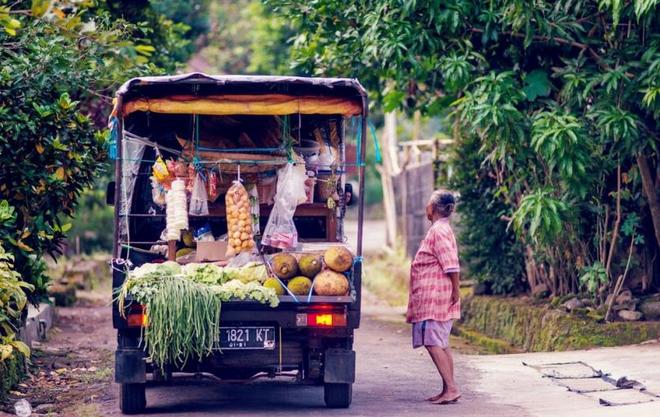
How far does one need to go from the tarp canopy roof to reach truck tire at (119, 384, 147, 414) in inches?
83.1

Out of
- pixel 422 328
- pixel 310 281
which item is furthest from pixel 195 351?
pixel 422 328

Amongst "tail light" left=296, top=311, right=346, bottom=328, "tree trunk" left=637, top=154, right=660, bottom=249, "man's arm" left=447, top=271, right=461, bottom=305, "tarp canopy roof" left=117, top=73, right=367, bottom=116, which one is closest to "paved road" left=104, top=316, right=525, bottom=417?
"tail light" left=296, top=311, right=346, bottom=328

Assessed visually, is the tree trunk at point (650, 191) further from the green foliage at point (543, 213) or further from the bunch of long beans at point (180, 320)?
the bunch of long beans at point (180, 320)

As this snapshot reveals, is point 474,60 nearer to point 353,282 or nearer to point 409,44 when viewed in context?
point 409,44

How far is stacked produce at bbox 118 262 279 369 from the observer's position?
27.3ft

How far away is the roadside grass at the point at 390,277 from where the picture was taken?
68.6 ft

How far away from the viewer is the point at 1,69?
10453 millimetres

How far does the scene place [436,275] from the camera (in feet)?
30.5

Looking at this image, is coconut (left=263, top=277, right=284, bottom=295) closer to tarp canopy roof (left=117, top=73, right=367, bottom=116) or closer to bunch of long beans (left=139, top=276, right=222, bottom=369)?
bunch of long beans (left=139, top=276, right=222, bottom=369)

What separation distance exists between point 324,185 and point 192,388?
2.19 metres

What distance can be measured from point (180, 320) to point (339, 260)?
1.31 meters

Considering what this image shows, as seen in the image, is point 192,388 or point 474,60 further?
point 474,60

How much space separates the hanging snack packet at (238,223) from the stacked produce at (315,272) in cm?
47

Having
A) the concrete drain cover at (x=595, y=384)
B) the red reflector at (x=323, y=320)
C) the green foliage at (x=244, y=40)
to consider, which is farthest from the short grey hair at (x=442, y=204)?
the green foliage at (x=244, y=40)
